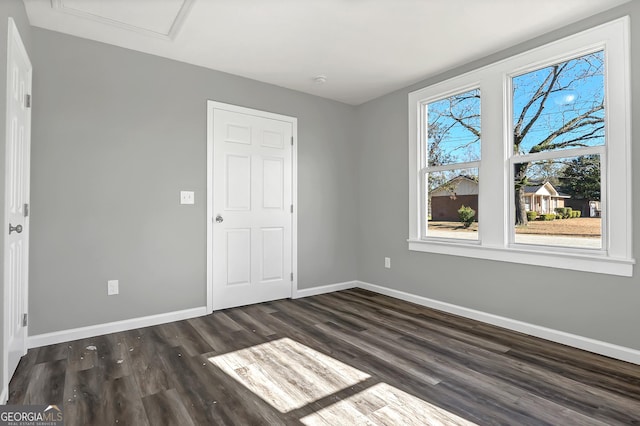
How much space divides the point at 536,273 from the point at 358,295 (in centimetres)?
203

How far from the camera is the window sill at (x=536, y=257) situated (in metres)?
2.47

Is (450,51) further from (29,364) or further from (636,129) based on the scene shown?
(29,364)

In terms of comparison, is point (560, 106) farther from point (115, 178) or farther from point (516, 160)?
point (115, 178)

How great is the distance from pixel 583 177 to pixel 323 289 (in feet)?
9.82

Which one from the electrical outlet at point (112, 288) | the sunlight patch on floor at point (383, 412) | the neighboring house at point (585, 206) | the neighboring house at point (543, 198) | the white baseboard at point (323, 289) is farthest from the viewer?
the white baseboard at point (323, 289)

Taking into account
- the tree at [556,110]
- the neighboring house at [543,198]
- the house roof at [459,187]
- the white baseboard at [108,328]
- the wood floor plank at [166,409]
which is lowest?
the wood floor plank at [166,409]

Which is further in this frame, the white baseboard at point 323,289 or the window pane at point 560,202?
the white baseboard at point 323,289

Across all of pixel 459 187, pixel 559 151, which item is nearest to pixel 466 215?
pixel 459 187

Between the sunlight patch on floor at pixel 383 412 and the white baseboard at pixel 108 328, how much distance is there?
2.04 metres

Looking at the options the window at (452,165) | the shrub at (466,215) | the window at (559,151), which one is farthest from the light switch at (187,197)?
the window at (559,151)

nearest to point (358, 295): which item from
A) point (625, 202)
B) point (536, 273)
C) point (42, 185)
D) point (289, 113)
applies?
point (536, 273)

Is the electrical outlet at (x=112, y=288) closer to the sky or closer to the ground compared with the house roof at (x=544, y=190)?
closer to the ground

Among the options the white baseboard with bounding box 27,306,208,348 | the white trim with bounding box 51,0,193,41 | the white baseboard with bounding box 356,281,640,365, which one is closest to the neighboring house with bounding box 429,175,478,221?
the white baseboard with bounding box 356,281,640,365

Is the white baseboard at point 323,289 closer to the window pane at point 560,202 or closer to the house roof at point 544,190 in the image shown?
the window pane at point 560,202
